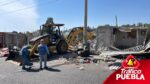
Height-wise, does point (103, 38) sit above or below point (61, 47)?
above

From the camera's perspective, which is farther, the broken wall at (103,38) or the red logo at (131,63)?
the broken wall at (103,38)

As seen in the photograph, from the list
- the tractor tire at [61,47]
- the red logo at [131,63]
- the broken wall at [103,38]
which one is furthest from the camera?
the broken wall at [103,38]

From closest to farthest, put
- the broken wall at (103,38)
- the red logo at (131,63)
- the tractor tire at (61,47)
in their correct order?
the red logo at (131,63) → the tractor tire at (61,47) → the broken wall at (103,38)

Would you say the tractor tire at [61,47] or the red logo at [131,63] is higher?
the red logo at [131,63]

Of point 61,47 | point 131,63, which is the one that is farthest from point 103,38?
point 131,63

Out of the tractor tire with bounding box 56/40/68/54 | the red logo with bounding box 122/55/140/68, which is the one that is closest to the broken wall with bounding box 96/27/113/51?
the tractor tire with bounding box 56/40/68/54

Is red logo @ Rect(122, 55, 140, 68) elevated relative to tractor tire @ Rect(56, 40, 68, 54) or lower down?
elevated

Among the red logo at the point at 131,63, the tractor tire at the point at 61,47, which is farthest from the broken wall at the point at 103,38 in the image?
the red logo at the point at 131,63

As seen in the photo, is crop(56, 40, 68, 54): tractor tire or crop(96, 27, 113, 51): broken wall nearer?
crop(56, 40, 68, 54): tractor tire

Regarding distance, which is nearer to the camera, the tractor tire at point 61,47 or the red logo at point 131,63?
the red logo at point 131,63

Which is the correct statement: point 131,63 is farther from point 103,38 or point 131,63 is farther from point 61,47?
point 103,38

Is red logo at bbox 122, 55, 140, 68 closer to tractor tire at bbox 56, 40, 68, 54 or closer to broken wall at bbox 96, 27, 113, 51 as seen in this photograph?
tractor tire at bbox 56, 40, 68, 54

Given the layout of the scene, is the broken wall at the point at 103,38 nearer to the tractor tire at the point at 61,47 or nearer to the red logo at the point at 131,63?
the tractor tire at the point at 61,47

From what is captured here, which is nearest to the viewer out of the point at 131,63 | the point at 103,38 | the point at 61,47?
the point at 131,63
